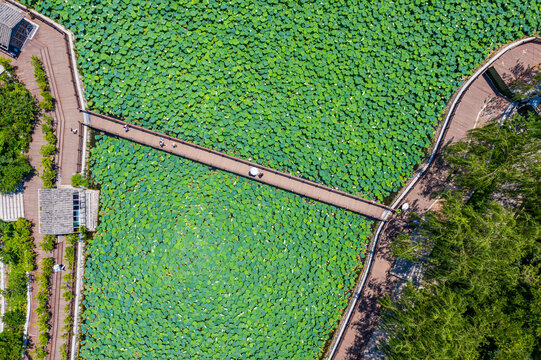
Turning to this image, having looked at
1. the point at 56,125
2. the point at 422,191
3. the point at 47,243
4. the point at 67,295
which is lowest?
the point at 67,295

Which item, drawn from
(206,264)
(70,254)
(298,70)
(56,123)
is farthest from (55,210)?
(298,70)

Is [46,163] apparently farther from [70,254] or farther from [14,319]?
[14,319]

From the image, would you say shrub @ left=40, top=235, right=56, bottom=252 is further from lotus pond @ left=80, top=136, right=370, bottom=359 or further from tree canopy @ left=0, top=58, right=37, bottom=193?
tree canopy @ left=0, top=58, right=37, bottom=193

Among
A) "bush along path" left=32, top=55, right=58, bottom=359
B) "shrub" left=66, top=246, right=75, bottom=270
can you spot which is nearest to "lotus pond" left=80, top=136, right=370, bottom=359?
"shrub" left=66, top=246, right=75, bottom=270

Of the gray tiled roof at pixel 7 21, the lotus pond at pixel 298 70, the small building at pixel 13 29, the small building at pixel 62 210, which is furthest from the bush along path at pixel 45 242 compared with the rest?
the lotus pond at pixel 298 70

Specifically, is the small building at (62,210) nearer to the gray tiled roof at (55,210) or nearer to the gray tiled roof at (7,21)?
the gray tiled roof at (55,210)

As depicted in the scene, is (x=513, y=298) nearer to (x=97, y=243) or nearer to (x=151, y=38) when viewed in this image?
(x=97, y=243)
